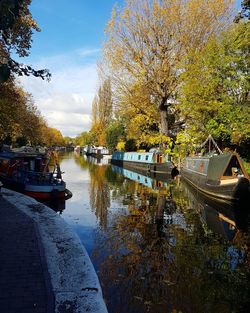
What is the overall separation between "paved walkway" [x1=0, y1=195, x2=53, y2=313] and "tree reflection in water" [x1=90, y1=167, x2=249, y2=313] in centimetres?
137

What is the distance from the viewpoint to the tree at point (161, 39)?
94.0 ft

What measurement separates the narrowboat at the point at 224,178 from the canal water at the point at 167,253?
2.69 ft

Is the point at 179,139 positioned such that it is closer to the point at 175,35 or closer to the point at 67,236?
the point at 175,35

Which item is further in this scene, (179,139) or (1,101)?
(179,139)

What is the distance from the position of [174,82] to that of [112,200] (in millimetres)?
16327

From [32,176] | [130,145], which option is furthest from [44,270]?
[130,145]

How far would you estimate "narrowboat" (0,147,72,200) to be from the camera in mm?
16750

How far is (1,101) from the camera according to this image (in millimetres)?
18531

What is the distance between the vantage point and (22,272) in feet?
17.5

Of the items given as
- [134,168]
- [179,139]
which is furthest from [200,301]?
[134,168]

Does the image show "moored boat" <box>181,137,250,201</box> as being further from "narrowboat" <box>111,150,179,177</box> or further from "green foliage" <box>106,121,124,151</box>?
"green foliage" <box>106,121,124,151</box>

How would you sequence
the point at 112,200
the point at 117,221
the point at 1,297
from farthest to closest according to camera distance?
the point at 112,200, the point at 117,221, the point at 1,297

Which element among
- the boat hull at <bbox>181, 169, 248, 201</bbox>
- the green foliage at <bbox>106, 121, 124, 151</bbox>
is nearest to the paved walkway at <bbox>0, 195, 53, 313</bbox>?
the boat hull at <bbox>181, 169, 248, 201</bbox>

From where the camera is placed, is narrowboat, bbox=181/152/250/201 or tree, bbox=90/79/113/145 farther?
→ tree, bbox=90/79/113/145
